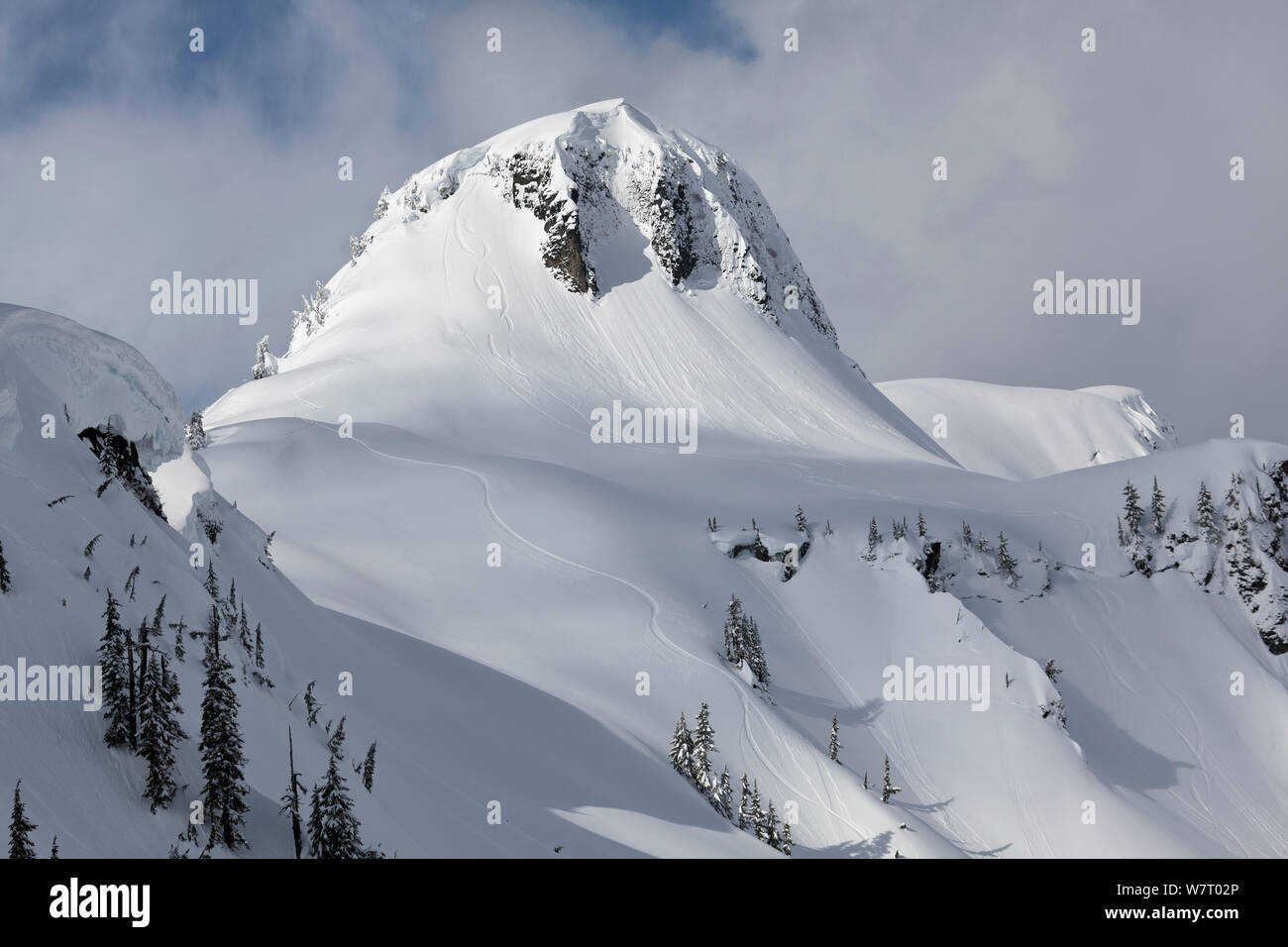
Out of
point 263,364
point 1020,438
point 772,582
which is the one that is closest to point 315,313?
point 263,364

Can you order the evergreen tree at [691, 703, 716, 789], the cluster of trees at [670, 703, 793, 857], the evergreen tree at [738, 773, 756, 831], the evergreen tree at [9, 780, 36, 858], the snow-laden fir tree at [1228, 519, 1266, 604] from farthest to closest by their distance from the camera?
the snow-laden fir tree at [1228, 519, 1266, 604], the evergreen tree at [691, 703, 716, 789], the evergreen tree at [738, 773, 756, 831], the cluster of trees at [670, 703, 793, 857], the evergreen tree at [9, 780, 36, 858]

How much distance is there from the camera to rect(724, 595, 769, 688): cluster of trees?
45.8 metres

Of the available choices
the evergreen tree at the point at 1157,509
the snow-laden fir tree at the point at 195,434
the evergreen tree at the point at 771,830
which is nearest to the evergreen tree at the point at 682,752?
the evergreen tree at the point at 771,830

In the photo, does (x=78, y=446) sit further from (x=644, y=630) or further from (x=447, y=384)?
(x=447, y=384)

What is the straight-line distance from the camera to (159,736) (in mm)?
12875

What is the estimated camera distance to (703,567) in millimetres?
55312

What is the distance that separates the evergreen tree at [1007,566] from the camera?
6125cm

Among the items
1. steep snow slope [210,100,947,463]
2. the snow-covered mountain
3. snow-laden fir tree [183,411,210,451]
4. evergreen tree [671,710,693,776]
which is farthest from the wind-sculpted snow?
steep snow slope [210,100,947,463]

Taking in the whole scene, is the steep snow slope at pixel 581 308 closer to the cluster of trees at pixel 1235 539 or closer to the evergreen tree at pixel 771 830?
the cluster of trees at pixel 1235 539

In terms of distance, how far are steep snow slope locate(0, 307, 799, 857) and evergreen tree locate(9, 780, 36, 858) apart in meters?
0.42

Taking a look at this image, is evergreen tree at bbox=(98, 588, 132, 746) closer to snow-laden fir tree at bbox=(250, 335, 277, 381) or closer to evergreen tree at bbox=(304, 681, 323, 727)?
evergreen tree at bbox=(304, 681, 323, 727)

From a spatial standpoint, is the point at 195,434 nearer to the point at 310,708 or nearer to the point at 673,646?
the point at 310,708
